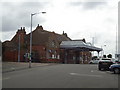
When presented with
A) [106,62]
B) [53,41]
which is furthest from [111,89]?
[53,41]

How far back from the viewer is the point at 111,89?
12898mm

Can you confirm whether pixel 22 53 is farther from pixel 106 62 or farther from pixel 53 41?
pixel 106 62

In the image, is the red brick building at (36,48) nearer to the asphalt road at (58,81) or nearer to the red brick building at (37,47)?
the red brick building at (37,47)

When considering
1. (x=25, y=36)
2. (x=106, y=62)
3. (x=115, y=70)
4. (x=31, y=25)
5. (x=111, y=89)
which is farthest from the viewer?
(x=25, y=36)

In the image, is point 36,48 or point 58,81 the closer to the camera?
point 58,81

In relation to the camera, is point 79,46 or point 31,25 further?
point 79,46

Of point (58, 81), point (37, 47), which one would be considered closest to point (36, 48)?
point (37, 47)

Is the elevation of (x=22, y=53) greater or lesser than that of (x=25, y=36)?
lesser

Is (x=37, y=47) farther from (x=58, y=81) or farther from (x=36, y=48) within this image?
(x=58, y=81)

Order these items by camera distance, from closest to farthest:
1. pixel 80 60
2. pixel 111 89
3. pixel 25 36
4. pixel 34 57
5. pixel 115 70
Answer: pixel 111 89
pixel 115 70
pixel 34 57
pixel 25 36
pixel 80 60

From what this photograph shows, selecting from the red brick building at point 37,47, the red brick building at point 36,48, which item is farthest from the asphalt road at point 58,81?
the red brick building at point 37,47

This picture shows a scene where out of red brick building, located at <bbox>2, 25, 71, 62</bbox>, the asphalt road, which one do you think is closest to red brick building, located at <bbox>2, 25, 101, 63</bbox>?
red brick building, located at <bbox>2, 25, 71, 62</bbox>

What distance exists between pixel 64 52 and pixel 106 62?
163 ft

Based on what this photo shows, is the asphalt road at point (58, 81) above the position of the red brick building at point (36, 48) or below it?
below
